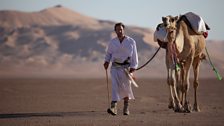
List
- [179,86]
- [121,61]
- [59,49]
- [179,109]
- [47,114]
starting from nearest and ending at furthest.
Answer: [121,61] → [179,109] → [47,114] → [179,86] → [59,49]

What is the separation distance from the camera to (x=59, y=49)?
100625 millimetres

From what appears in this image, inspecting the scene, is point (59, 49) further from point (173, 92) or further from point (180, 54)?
point (173, 92)

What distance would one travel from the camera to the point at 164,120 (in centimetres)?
1389

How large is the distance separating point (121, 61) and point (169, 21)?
155 cm

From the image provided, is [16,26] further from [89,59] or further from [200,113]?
[200,113]

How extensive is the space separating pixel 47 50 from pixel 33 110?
270ft

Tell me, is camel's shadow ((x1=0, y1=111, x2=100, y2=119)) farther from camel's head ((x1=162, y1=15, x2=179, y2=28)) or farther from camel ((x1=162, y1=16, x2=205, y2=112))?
camel's head ((x1=162, y1=15, x2=179, y2=28))

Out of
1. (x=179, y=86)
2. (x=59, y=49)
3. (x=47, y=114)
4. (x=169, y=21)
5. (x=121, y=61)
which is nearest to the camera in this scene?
(x=121, y=61)

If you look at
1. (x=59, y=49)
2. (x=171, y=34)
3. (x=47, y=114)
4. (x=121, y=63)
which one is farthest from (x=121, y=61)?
(x=59, y=49)

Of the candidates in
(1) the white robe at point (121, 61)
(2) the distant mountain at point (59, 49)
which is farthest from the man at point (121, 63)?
(2) the distant mountain at point (59, 49)

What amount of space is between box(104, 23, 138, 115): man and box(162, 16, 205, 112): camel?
1.02m

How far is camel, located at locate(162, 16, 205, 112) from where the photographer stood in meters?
15.8

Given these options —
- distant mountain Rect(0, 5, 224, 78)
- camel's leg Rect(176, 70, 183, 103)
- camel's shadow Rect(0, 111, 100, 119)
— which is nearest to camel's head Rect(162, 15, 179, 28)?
camel's leg Rect(176, 70, 183, 103)

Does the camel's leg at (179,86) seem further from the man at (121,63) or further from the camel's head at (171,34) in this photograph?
the man at (121,63)
